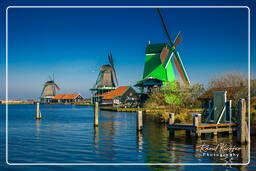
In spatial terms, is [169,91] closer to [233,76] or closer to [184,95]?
Answer: [184,95]

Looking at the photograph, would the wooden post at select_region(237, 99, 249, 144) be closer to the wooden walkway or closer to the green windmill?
the wooden walkway

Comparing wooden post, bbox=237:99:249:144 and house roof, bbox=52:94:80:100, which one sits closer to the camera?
wooden post, bbox=237:99:249:144

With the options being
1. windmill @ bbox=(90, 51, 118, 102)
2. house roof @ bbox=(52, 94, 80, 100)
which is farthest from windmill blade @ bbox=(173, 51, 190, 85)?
house roof @ bbox=(52, 94, 80, 100)

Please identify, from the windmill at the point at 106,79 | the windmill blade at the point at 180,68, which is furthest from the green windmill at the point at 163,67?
the windmill at the point at 106,79

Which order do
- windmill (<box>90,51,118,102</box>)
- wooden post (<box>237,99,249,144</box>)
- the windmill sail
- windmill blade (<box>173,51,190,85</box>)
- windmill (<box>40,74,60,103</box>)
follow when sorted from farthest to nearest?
windmill (<box>40,74,60,103</box>), windmill (<box>90,51,118,102</box>), the windmill sail, windmill blade (<box>173,51,190,85</box>), wooden post (<box>237,99,249,144</box>)

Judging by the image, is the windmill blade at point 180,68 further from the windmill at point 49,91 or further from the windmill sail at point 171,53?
the windmill at point 49,91

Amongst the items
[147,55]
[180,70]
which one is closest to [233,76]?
[180,70]

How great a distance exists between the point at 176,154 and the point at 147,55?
240ft

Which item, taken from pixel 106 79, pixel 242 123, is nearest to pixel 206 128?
pixel 242 123

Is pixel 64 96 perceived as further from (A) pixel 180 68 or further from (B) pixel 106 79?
(A) pixel 180 68

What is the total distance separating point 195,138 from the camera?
22078 millimetres

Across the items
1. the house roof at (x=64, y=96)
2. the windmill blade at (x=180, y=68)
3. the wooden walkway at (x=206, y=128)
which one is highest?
the windmill blade at (x=180, y=68)

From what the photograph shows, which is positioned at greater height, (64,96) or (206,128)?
(64,96)

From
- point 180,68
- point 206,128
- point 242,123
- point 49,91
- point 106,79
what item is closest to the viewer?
point 242,123
